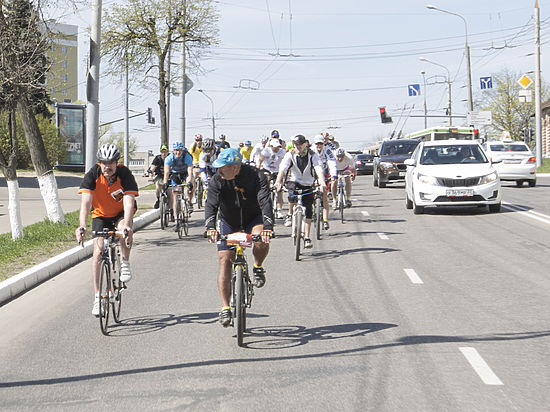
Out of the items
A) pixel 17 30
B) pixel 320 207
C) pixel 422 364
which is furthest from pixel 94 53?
pixel 422 364

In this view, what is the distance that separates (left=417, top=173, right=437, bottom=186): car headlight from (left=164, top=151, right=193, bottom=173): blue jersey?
5.42 meters

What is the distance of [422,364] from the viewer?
6047 mm

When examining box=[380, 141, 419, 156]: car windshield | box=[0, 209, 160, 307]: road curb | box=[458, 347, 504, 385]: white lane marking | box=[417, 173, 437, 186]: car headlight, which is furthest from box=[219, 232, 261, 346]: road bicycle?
box=[380, 141, 419, 156]: car windshield

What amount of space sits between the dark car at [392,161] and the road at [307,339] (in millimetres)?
19638

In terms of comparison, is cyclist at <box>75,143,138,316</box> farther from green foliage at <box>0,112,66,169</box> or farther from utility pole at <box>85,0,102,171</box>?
green foliage at <box>0,112,66,169</box>

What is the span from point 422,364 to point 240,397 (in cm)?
148

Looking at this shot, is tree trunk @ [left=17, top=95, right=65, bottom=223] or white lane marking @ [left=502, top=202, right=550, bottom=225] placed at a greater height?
tree trunk @ [left=17, top=95, right=65, bottom=223]

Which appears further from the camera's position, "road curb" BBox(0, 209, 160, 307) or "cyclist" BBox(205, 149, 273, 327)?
"road curb" BBox(0, 209, 160, 307)

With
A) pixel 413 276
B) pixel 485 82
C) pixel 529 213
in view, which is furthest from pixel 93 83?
pixel 485 82

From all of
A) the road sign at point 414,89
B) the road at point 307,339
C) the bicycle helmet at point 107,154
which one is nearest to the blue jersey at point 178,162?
the road at point 307,339

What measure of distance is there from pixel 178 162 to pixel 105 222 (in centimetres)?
956

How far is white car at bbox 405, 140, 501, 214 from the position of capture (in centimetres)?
1900

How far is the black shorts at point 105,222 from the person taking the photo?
7.92 metres

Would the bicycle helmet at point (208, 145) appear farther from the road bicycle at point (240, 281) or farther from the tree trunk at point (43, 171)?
the road bicycle at point (240, 281)
